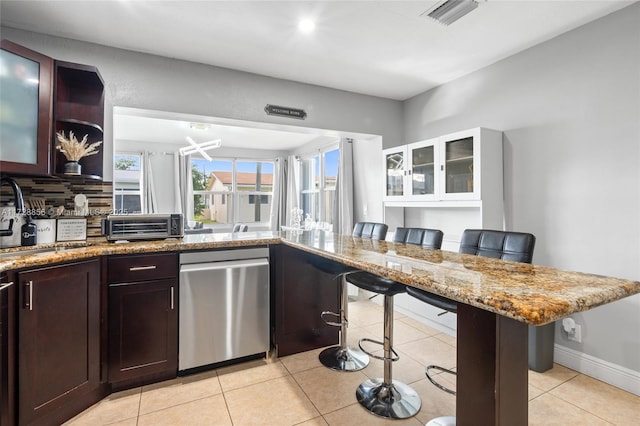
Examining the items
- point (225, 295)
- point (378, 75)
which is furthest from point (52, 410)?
point (378, 75)

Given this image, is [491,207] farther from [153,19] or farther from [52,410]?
[52,410]

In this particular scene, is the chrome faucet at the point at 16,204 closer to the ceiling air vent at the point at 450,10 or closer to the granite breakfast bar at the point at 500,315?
the granite breakfast bar at the point at 500,315

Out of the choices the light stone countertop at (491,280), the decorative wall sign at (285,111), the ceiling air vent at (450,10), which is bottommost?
the light stone countertop at (491,280)

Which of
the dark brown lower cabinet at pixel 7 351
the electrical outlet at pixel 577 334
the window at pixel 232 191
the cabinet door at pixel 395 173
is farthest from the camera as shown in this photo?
the window at pixel 232 191

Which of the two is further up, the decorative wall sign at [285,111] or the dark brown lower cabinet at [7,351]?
the decorative wall sign at [285,111]

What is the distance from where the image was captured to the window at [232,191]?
6.80 m

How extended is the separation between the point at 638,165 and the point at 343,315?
219 cm

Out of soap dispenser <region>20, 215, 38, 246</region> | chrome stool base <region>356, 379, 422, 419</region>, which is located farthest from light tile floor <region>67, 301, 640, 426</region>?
soap dispenser <region>20, 215, 38, 246</region>

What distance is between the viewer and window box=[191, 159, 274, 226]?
6801 mm

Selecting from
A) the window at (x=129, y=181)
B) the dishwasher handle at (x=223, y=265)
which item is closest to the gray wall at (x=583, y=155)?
the dishwasher handle at (x=223, y=265)

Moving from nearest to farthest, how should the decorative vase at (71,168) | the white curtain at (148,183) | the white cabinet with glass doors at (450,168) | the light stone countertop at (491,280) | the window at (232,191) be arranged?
1. the light stone countertop at (491,280)
2. the decorative vase at (71,168)
3. the white cabinet with glass doors at (450,168)
4. the white curtain at (148,183)
5. the window at (232,191)

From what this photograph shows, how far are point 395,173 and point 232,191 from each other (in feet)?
14.8

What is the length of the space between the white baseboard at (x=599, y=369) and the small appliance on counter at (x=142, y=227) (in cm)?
310

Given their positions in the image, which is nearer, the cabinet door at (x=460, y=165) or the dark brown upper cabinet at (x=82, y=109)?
the dark brown upper cabinet at (x=82, y=109)
